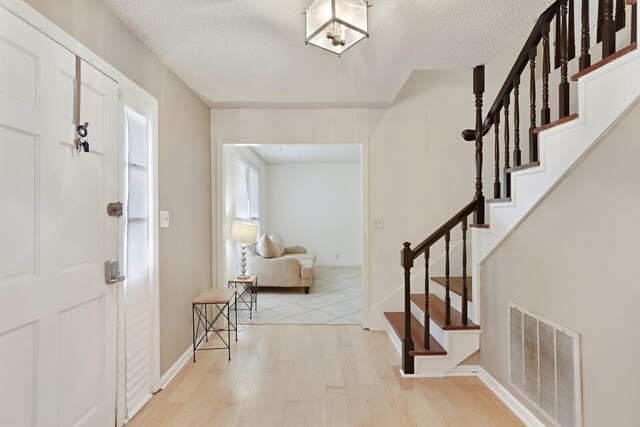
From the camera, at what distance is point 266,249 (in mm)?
5539

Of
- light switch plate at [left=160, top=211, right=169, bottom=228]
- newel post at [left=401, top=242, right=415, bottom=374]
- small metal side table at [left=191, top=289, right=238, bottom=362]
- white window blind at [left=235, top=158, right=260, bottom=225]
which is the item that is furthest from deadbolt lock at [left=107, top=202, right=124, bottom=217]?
white window blind at [left=235, top=158, right=260, bottom=225]

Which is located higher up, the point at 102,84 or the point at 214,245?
the point at 102,84

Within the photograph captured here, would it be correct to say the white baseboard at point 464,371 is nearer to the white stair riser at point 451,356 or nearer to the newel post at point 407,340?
the white stair riser at point 451,356

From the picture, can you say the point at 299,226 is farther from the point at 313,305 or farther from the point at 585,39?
the point at 585,39

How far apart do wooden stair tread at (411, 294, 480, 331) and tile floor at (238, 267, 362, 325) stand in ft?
3.07

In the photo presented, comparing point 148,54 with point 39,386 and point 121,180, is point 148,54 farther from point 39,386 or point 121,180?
point 39,386

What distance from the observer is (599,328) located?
1.46 meters

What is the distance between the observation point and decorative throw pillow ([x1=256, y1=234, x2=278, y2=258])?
18.1 feet

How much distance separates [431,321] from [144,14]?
9.56 ft

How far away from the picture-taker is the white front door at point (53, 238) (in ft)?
4.14

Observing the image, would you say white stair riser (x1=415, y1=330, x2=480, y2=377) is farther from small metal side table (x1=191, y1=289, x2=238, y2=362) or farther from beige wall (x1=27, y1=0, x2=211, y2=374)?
beige wall (x1=27, y1=0, x2=211, y2=374)

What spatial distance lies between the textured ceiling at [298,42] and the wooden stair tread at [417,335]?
2100 millimetres

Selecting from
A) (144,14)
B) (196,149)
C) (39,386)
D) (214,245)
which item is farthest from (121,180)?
(214,245)

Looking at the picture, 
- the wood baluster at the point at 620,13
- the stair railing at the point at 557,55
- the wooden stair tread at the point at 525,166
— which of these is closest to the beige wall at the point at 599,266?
the wooden stair tread at the point at 525,166
